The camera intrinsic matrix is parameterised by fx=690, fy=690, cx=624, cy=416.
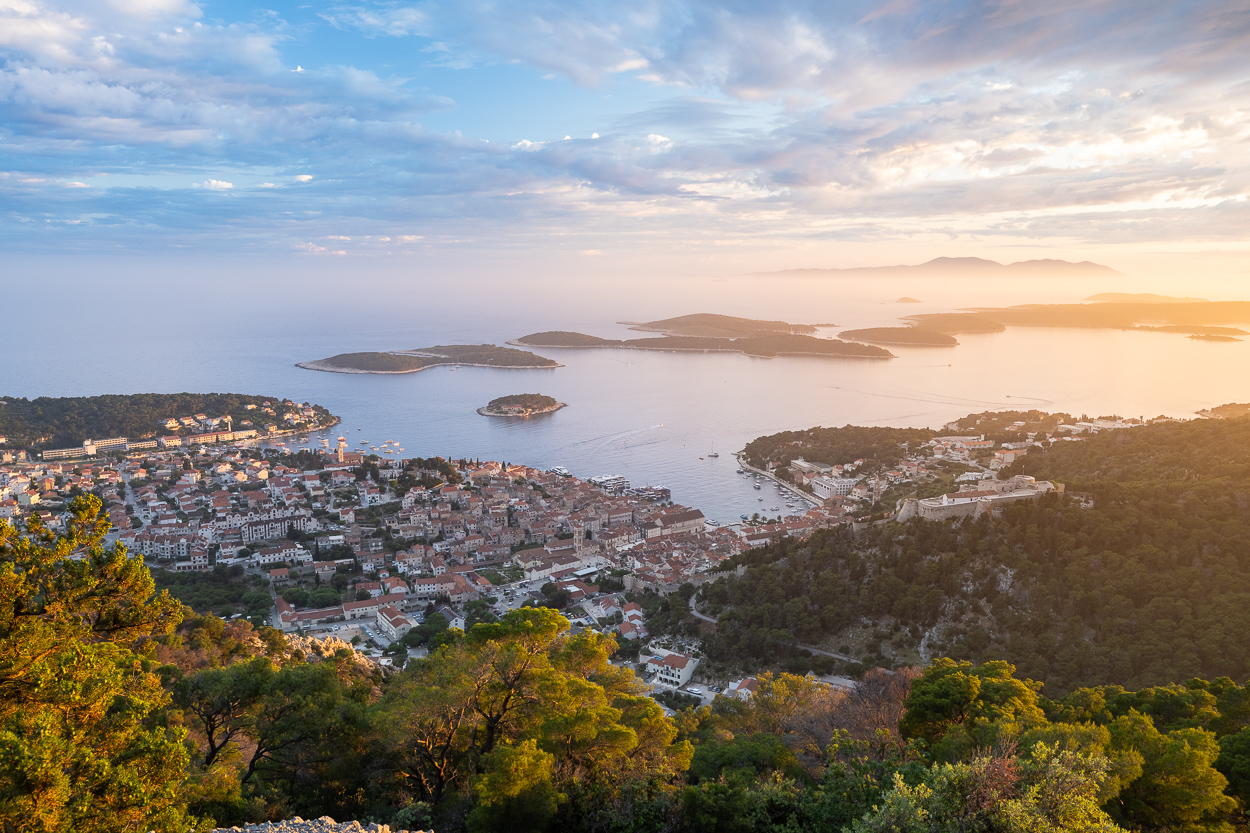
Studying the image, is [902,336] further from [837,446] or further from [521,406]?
[837,446]

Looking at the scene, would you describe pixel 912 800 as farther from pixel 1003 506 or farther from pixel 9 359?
pixel 9 359

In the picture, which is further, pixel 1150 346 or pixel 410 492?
pixel 1150 346

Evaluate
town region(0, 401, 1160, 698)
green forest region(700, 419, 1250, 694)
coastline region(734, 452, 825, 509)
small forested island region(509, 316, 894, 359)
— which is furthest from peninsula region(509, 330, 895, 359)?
green forest region(700, 419, 1250, 694)

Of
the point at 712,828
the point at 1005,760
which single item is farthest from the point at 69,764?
the point at 1005,760

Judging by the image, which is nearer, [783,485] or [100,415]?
[783,485]

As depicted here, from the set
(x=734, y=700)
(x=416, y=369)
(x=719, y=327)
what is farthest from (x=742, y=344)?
(x=734, y=700)

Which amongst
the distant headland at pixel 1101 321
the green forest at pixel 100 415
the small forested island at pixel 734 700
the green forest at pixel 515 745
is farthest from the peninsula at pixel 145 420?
the distant headland at pixel 1101 321
